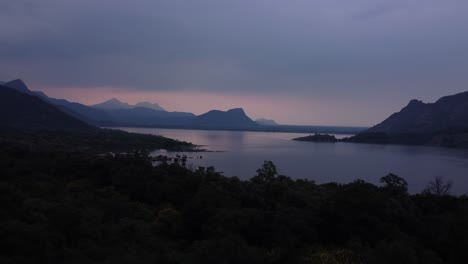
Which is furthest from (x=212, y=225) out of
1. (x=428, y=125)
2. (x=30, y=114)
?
(x=428, y=125)

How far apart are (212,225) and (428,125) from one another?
333 ft

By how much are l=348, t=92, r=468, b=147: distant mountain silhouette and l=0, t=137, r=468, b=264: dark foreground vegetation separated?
6324 cm

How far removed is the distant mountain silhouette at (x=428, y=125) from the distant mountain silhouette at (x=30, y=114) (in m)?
54.0

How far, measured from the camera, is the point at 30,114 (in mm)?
72375

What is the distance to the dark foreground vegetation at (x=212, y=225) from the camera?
29.7 ft

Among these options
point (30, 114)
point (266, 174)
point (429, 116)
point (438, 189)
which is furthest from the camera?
point (429, 116)

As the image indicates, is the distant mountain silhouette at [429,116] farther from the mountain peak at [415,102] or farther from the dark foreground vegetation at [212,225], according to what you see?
the dark foreground vegetation at [212,225]

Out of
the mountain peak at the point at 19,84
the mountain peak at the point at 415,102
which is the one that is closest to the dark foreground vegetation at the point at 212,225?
the mountain peak at the point at 415,102

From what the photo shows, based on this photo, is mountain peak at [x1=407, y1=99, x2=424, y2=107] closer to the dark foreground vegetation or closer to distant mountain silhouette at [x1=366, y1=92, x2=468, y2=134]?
distant mountain silhouette at [x1=366, y1=92, x2=468, y2=134]

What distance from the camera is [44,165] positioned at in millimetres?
22188

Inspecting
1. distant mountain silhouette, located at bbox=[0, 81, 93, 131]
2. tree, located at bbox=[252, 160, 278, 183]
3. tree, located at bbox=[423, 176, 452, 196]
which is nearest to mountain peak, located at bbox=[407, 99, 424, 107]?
distant mountain silhouette, located at bbox=[0, 81, 93, 131]

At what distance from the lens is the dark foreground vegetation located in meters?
9.05

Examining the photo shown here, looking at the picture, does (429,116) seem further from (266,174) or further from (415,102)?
(266,174)

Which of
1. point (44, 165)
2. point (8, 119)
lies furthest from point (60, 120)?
point (44, 165)
